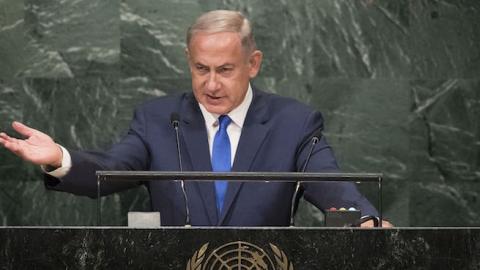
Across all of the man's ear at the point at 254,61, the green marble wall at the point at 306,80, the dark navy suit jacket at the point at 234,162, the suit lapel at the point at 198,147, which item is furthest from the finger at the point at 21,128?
the green marble wall at the point at 306,80

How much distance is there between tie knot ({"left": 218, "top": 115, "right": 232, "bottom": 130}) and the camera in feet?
16.9

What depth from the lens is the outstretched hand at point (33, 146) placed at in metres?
4.22

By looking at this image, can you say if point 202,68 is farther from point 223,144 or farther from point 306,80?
point 306,80

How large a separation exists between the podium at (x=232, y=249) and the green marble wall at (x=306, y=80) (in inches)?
115

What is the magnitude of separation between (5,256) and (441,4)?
3.80 m

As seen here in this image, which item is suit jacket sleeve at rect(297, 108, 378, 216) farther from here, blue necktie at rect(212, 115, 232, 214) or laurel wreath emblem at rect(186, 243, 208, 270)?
laurel wreath emblem at rect(186, 243, 208, 270)

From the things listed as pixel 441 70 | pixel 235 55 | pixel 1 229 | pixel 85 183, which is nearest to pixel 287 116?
pixel 235 55

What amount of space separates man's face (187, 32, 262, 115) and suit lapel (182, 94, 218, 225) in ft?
0.26

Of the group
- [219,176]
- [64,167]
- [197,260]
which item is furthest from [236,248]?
[64,167]

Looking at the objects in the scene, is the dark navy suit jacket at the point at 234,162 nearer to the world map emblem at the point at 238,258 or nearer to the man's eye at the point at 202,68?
the man's eye at the point at 202,68

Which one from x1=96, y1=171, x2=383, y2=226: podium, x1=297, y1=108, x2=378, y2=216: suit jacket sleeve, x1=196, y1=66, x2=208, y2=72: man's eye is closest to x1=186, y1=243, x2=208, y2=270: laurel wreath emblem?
x1=96, y1=171, x2=383, y2=226: podium

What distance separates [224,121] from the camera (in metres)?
5.18

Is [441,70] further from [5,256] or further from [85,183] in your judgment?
[5,256]

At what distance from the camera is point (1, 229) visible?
3.51 metres
